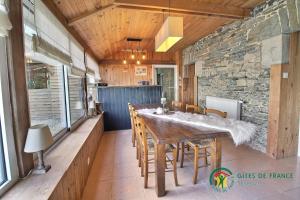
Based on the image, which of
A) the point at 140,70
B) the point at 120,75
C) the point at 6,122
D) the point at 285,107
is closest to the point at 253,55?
the point at 285,107

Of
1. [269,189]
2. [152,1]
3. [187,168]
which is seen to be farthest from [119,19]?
[269,189]

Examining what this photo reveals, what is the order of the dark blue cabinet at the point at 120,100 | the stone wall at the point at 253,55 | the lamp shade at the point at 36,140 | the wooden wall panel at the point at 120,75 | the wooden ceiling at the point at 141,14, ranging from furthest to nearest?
the wooden wall panel at the point at 120,75 → the dark blue cabinet at the point at 120,100 → the stone wall at the point at 253,55 → the wooden ceiling at the point at 141,14 → the lamp shade at the point at 36,140

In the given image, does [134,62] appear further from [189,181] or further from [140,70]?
[189,181]

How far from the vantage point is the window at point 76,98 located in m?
2.79

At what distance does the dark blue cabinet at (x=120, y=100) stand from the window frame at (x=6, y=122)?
344 cm

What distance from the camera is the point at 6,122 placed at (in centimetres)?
119

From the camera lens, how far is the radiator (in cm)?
352

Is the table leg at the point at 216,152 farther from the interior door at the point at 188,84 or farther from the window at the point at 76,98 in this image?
the interior door at the point at 188,84

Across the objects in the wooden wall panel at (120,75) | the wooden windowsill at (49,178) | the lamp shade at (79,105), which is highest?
the wooden wall panel at (120,75)

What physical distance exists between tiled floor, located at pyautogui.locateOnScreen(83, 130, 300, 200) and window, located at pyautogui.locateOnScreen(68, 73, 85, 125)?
885mm

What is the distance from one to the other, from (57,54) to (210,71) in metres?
3.86

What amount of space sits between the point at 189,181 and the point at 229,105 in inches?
87.6

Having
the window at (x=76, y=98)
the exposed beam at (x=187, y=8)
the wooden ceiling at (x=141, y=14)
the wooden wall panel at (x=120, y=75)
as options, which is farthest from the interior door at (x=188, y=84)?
the window at (x=76, y=98)

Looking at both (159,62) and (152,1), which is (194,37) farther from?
(152,1)
